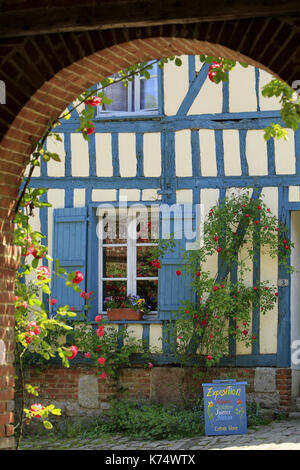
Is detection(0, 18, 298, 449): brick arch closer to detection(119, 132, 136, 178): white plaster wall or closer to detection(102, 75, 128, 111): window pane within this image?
detection(119, 132, 136, 178): white plaster wall

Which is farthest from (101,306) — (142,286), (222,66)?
(222,66)

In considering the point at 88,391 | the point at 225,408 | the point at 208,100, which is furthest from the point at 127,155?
the point at 225,408

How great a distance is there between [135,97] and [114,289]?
2402 mm

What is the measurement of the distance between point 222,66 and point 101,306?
5116 millimetres

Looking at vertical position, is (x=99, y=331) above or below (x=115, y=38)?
below

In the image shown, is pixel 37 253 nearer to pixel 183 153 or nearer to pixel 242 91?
pixel 183 153

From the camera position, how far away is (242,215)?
8.45 metres

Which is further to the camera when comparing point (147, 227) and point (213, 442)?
point (147, 227)

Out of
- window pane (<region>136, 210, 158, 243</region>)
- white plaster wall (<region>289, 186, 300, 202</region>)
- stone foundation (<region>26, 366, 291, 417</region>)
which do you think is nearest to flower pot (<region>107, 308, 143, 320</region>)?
stone foundation (<region>26, 366, 291, 417</region>)

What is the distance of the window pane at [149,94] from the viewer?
9.17 m

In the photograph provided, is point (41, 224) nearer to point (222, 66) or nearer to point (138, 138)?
point (138, 138)

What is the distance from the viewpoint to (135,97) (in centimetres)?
923

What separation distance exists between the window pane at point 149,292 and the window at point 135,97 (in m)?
2.11

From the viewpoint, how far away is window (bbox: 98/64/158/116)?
9.17 meters
